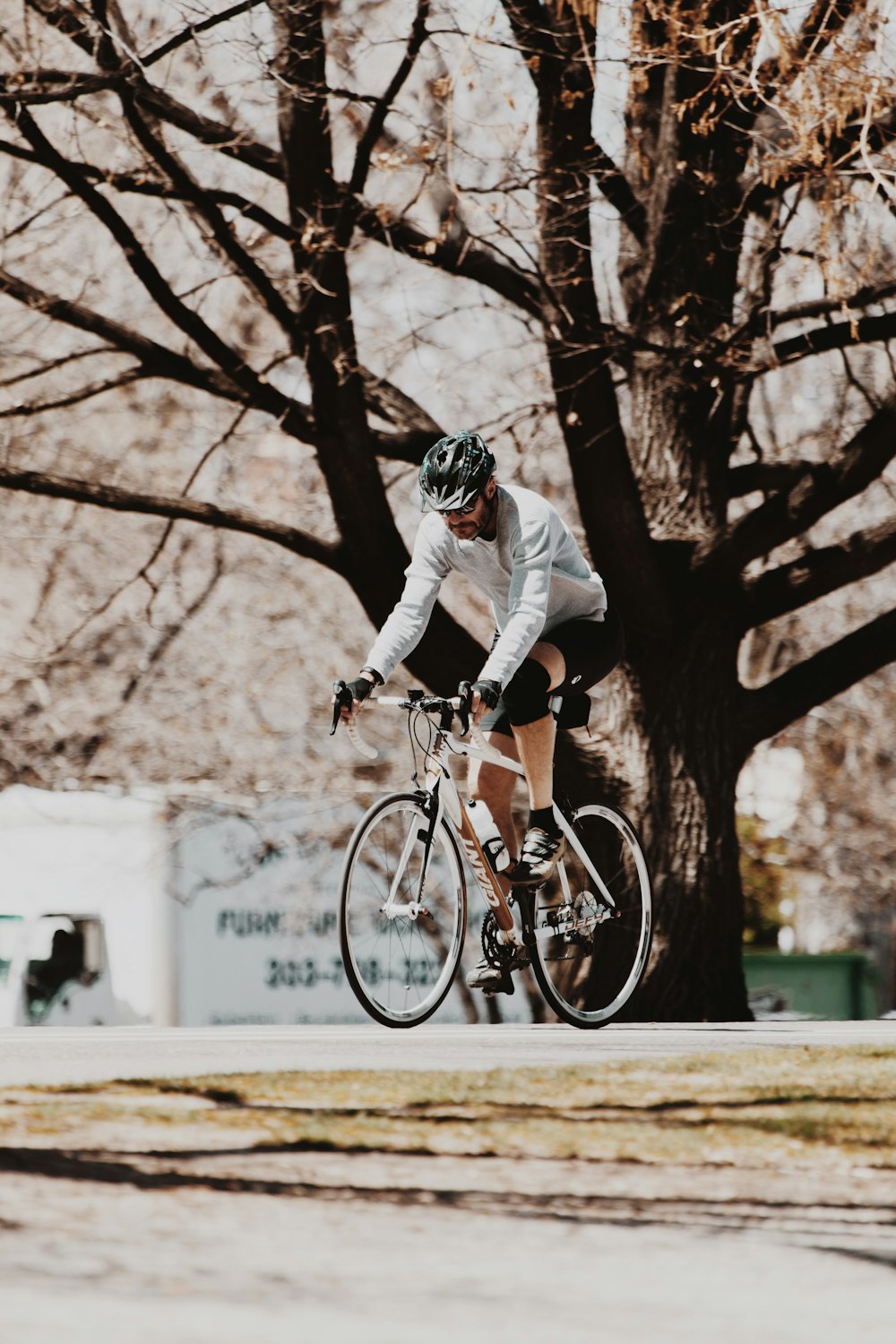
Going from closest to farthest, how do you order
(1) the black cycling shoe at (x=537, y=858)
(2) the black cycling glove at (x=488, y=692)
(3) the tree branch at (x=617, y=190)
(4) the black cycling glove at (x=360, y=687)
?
(2) the black cycling glove at (x=488, y=692) < (4) the black cycling glove at (x=360, y=687) < (1) the black cycling shoe at (x=537, y=858) < (3) the tree branch at (x=617, y=190)

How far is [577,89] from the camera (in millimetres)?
10109

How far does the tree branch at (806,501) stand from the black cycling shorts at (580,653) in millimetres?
3497

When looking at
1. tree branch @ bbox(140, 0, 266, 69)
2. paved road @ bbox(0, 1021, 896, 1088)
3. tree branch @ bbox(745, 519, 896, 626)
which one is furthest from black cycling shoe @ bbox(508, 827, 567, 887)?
tree branch @ bbox(140, 0, 266, 69)

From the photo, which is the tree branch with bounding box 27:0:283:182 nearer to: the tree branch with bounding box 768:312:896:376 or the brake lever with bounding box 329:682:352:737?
the tree branch with bounding box 768:312:896:376

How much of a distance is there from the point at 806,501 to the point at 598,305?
158cm

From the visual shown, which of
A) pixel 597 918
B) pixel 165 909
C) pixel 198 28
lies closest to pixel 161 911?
pixel 165 909

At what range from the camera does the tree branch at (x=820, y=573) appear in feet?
34.4

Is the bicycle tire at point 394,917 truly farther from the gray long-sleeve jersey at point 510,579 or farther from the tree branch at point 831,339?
the tree branch at point 831,339

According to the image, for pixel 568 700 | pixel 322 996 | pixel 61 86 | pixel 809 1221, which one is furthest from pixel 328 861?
pixel 809 1221

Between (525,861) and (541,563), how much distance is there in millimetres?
1116

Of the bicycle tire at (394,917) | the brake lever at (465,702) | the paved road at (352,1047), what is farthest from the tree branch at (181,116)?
the paved road at (352,1047)

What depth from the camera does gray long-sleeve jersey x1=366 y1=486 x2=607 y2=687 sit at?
21.2 feet

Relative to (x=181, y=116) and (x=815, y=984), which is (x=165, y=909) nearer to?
(x=815, y=984)

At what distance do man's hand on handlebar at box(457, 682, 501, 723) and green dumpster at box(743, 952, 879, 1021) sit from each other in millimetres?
17162
